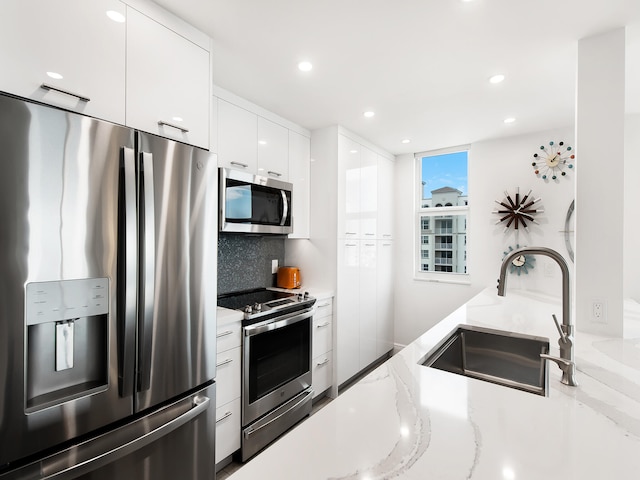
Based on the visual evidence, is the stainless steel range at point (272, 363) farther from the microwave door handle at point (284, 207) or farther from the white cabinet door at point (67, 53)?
the white cabinet door at point (67, 53)

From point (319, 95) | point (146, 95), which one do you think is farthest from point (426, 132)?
point (146, 95)

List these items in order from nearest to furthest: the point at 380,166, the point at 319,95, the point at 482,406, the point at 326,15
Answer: the point at 482,406 < the point at 326,15 < the point at 319,95 < the point at 380,166

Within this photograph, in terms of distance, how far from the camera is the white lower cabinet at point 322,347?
2.64 m

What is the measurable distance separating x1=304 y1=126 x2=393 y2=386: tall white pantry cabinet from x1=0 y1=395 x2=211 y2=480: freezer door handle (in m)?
1.70

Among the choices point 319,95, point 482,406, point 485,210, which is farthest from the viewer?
point 485,210

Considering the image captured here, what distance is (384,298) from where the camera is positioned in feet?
12.1

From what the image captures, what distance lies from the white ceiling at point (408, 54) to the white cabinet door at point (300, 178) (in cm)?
23

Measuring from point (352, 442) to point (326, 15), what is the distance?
1.69m

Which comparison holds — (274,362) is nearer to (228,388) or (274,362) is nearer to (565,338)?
(228,388)

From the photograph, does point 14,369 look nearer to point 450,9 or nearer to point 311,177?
point 450,9

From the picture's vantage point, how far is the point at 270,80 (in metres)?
2.08

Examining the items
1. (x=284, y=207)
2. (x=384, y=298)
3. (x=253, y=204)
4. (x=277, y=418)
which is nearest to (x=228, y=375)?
(x=277, y=418)

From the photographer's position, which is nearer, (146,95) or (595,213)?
(146,95)

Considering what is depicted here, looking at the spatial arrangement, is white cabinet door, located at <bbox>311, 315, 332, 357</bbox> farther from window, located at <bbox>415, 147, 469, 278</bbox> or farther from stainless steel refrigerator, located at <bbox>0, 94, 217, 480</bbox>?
window, located at <bbox>415, 147, 469, 278</bbox>
